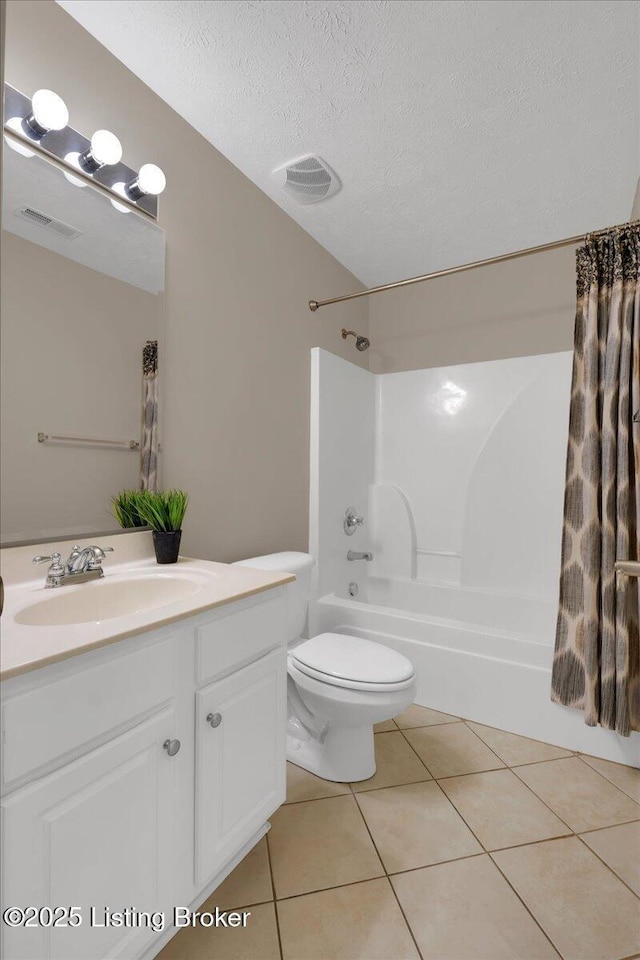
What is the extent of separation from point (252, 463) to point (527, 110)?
168 centimetres

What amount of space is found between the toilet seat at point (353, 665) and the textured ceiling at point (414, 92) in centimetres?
197

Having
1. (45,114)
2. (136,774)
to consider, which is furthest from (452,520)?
(45,114)

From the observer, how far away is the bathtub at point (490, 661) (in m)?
1.95

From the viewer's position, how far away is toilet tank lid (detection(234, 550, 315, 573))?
1.84 meters

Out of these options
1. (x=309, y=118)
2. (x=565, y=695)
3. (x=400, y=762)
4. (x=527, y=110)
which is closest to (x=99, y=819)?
(x=400, y=762)

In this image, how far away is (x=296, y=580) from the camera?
1.88 m

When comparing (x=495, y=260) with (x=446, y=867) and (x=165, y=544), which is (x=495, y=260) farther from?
(x=446, y=867)

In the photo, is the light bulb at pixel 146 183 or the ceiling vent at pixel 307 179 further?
the ceiling vent at pixel 307 179

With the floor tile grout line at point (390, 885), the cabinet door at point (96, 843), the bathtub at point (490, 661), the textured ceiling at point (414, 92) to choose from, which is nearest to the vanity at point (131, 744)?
the cabinet door at point (96, 843)

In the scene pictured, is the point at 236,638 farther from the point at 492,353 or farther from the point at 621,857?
the point at 492,353

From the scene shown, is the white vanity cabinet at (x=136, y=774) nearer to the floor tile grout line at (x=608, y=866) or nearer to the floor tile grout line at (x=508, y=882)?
the floor tile grout line at (x=508, y=882)

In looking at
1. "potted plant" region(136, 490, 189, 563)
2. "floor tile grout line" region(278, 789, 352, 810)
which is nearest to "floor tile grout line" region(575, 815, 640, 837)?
"floor tile grout line" region(278, 789, 352, 810)

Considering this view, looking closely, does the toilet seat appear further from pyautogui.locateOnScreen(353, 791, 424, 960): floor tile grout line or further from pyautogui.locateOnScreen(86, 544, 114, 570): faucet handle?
pyautogui.locateOnScreen(86, 544, 114, 570): faucet handle

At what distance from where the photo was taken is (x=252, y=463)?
209 centimetres
